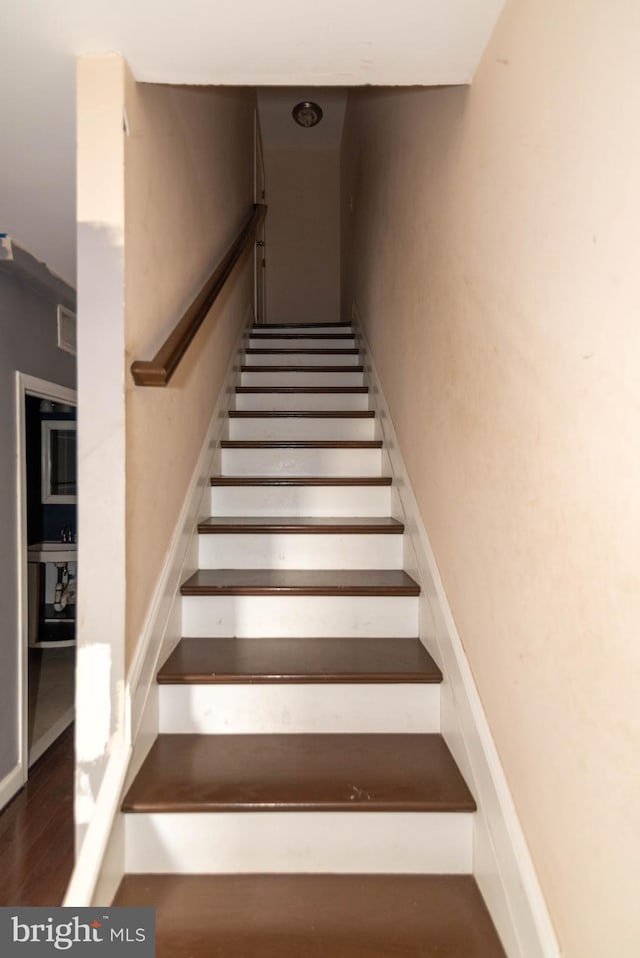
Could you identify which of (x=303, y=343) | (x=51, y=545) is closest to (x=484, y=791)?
(x=303, y=343)

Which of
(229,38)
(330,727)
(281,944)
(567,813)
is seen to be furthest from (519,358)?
(281,944)

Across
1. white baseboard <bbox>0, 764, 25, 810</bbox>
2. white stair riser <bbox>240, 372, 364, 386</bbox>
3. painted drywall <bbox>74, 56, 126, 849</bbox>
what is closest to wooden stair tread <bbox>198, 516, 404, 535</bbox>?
painted drywall <bbox>74, 56, 126, 849</bbox>

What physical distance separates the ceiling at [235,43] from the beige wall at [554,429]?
0.12 meters

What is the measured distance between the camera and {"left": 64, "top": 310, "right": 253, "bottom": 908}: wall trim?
1170 millimetres

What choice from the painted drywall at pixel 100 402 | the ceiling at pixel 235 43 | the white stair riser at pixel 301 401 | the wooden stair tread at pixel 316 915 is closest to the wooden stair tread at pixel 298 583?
the painted drywall at pixel 100 402

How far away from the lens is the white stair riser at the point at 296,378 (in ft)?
10.6

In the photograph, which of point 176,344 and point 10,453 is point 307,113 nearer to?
point 10,453

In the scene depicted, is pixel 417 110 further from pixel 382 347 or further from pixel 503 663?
pixel 503 663

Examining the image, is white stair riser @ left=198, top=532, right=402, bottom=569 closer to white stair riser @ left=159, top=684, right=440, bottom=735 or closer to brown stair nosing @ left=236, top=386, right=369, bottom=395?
white stair riser @ left=159, top=684, right=440, bottom=735

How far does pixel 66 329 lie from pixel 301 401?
1.30 meters

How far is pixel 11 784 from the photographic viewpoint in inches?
98.2

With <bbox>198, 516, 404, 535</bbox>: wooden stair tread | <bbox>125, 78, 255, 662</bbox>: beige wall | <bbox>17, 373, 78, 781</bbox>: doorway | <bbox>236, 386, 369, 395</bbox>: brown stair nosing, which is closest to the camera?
<bbox>125, 78, 255, 662</bbox>: beige wall

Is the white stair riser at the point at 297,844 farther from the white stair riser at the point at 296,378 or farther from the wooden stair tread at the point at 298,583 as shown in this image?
the white stair riser at the point at 296,378

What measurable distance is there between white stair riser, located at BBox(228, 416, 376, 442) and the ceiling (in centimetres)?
142
